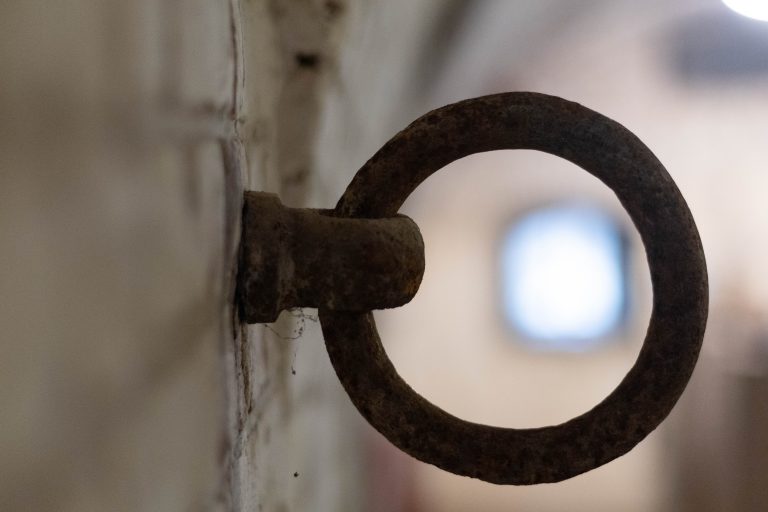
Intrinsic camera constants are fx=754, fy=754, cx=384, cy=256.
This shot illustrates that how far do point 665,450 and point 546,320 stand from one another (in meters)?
0.23

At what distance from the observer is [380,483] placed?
86cm

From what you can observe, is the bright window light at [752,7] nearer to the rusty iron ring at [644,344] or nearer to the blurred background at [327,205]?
the blurred background at [327,205]

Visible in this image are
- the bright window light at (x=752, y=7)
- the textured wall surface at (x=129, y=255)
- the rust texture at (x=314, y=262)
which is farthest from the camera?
the bright window light at (x=752, y=7)

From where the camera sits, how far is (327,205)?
21.1 inches

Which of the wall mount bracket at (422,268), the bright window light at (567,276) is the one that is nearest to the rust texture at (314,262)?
the wall mount bracket at (422,268)

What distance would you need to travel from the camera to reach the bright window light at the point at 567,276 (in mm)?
871

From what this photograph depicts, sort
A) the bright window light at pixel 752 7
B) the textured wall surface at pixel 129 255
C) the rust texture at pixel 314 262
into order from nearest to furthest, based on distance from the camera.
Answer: the textured wall surface at pixel 129 255
the rust texture at pixel 314 262
the bright window light at pixel 752 7

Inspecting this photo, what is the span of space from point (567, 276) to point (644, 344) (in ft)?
1.81

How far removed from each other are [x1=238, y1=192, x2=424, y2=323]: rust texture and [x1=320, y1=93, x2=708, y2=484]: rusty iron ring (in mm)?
18

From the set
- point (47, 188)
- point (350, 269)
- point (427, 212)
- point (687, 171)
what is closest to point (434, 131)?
point (350, 269)

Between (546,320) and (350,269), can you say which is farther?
(546,320)

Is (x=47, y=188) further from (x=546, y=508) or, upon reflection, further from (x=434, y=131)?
(x=546, y=508)

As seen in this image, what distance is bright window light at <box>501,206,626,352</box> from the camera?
0.87 metres

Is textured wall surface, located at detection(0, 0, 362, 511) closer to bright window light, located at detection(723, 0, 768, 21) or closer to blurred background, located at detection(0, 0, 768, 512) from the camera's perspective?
blurred background, located at detection(0, 0, 768, 512)
